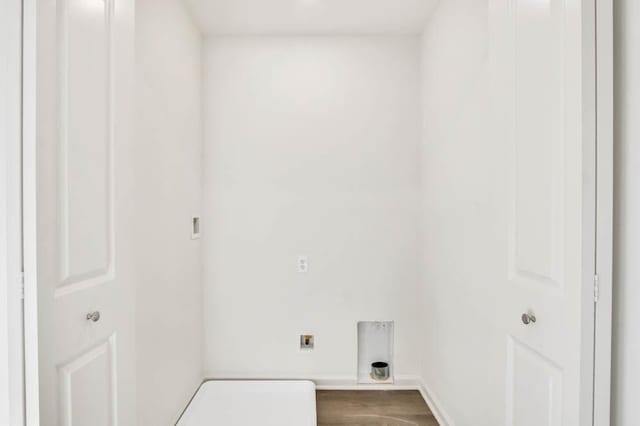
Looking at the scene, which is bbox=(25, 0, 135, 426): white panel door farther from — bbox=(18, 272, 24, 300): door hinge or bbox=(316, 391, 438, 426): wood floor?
bbox=(316, 391, 438, 426): wood floor

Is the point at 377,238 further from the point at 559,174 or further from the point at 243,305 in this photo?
the point at 559,174

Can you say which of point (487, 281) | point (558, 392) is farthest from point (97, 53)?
point (487, 281)

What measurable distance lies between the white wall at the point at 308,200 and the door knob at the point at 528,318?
1739mm

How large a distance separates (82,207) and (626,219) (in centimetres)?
138

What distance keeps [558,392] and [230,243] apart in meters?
2.23

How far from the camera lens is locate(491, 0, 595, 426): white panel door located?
0.96m

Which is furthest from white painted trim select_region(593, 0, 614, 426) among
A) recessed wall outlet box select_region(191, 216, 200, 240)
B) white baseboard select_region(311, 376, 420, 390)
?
recessed wall outlet box select_region(191, 216, 200, 240)

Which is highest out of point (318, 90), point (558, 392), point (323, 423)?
point (318, 90)

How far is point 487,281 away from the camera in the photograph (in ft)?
5.98

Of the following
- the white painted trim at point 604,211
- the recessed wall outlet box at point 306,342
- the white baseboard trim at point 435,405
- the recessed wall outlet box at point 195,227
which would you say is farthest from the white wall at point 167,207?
the white painted trim at point 604,211

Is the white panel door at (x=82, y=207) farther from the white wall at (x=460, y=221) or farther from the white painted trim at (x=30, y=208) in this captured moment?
the white wall at (x=460, y=221)

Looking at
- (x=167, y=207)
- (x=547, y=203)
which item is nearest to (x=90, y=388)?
(x=167, y=207)

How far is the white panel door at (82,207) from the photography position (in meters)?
0.97

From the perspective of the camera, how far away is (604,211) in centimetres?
97
